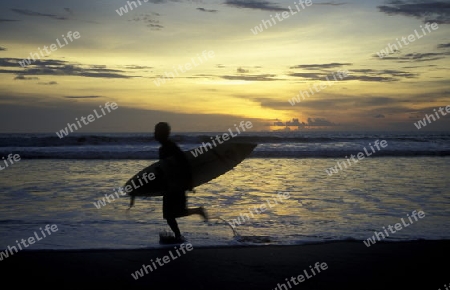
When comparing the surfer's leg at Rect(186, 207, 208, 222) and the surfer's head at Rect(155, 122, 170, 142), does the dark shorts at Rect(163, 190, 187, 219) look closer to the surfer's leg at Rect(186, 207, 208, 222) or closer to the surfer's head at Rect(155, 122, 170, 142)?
the surfer's leg at Rect(186, 207, 208, 222)

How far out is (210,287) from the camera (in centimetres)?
446

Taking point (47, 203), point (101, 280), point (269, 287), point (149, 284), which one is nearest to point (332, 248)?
point (269, 287)

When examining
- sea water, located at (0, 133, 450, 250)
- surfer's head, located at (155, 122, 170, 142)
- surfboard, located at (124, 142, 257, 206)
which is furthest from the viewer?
sea water, located at (0, 133, 450, 250)

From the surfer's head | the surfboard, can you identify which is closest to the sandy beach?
the surfboard

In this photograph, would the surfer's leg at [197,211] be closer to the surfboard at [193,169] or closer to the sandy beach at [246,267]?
the surfboard at [193,169]

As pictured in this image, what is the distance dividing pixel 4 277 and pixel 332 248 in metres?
3.89

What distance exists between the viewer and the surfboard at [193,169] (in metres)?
6.36

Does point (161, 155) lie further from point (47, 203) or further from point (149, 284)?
point (47, 203)

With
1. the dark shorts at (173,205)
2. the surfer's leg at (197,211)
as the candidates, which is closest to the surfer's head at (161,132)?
the dark shorts at (173,205)

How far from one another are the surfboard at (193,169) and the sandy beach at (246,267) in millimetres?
1088

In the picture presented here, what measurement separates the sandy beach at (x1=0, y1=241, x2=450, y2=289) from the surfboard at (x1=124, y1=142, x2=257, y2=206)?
1.09m

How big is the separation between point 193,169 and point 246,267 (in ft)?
8.07

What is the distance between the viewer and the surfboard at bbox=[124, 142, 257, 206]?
6.36 meters

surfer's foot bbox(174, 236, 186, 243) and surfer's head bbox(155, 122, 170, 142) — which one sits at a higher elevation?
surfer's head bbox(155, 122, 170, 142)
